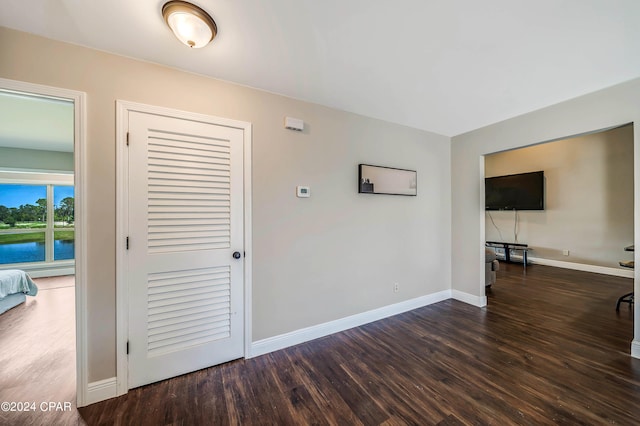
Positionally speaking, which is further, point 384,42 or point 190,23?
point 384,42

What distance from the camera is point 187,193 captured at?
75.5 inches

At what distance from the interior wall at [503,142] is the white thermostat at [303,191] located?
2472 millimetres

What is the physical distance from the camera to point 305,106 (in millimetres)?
2416

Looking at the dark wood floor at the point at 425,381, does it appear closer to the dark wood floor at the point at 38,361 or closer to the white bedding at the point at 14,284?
the dark wood floor at the point at 38,361

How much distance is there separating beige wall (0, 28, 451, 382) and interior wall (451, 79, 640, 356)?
0.62 feet

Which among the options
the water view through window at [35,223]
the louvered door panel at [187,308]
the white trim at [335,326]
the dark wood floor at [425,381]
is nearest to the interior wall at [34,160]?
the water view through window at [35,223]

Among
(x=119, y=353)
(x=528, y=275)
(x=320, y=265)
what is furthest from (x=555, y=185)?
(x=119, y=353)

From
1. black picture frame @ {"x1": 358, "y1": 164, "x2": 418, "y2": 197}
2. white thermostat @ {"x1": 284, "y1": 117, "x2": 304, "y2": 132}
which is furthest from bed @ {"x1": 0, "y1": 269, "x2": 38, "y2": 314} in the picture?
black picture frame @ {"x1": 358, "y1": 164, "x2": 418, "y2": 197}

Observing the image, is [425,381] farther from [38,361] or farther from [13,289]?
[13,289]

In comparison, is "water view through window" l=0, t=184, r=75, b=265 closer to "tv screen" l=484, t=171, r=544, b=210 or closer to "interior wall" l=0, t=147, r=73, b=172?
"interior wall" l=0, t=147, r=73, b=172

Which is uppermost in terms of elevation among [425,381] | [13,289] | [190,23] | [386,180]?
[190,23]

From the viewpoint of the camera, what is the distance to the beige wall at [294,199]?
64.7 inches

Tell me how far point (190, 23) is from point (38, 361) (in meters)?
3.04

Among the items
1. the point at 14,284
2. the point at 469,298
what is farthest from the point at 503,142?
the point at 14,284
